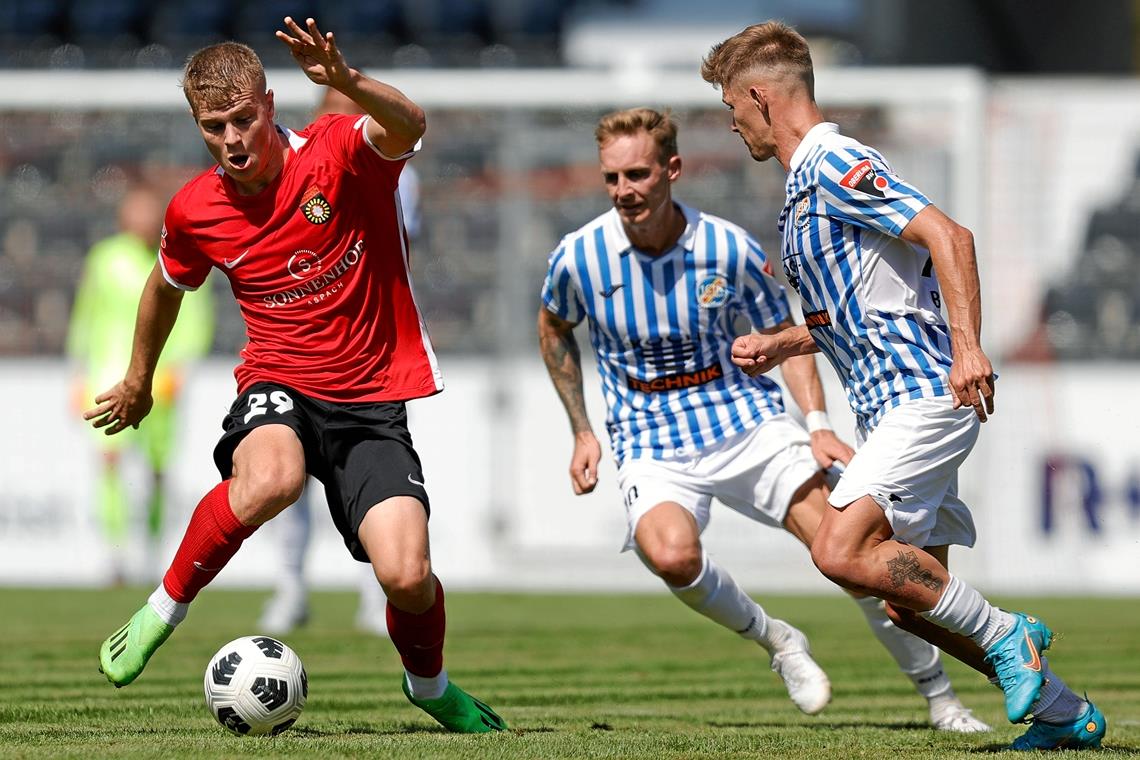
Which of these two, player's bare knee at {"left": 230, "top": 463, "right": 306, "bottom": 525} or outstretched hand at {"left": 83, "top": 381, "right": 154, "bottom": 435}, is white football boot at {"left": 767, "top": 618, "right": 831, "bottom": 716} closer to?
player's bare knee at {"left": 230, "top": 463, "right": 306, "bottom": 525}

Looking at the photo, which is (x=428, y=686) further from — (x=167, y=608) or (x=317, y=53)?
(x=317, y=53)

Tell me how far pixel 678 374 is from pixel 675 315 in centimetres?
23

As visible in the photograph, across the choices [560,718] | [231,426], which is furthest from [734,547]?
[231,426]

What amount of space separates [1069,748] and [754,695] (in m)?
2.15

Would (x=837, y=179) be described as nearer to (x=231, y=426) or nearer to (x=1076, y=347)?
(x=231, y=426)

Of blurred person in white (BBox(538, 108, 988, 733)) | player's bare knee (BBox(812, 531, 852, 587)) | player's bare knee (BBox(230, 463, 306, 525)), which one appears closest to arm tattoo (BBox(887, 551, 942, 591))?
player's bare knee (BBox(812, 531, 852, 587))

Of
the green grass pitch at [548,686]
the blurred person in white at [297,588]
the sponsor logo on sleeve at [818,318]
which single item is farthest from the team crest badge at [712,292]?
the blurred person in white at [297,588]

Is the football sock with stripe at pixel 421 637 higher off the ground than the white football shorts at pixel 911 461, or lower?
lower

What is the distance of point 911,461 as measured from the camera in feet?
15.8

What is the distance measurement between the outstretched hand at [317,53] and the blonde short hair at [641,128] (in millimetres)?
1505

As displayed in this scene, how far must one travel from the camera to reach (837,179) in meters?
4.83

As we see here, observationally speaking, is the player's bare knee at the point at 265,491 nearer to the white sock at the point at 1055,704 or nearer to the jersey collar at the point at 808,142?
the jersey collar at the point at 808,142

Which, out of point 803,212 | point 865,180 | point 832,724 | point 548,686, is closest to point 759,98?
point 803,212

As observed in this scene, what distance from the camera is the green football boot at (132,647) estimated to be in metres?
5.14
